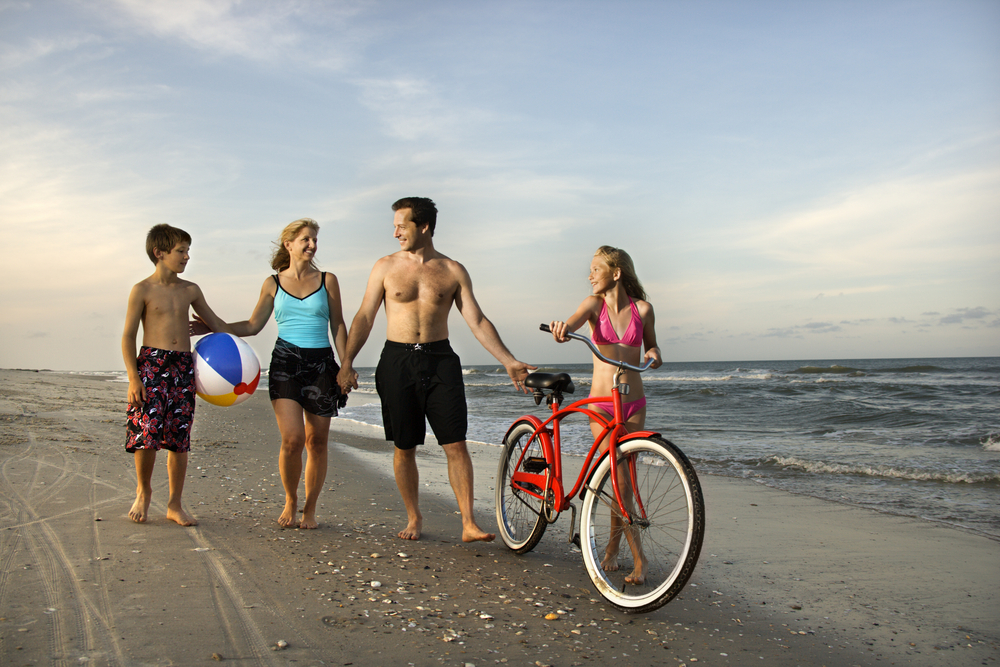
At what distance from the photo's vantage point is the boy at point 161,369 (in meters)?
4.10

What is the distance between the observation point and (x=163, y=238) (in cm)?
429

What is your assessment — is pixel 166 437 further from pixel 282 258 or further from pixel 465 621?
pixel 465 621

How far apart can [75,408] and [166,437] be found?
978 cm

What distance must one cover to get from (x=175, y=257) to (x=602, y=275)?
285 cm

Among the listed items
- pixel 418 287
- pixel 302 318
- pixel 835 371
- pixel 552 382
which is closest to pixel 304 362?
pixel 302 318

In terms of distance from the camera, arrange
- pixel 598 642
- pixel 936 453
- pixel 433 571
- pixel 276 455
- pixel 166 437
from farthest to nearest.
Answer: pixel 936 453, pixel 276 455, pixel 166 437, pixel 433 571, pixel 598 642

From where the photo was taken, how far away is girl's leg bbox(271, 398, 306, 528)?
4145 millimetres

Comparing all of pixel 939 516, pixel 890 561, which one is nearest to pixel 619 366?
pixel 890 561

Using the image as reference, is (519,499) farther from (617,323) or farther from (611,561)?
(617,323)

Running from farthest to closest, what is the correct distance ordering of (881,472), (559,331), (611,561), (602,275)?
(881,472)
(602,275)
(611,561)
(559,331)

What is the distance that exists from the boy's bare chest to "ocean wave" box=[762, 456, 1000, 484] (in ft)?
19.6

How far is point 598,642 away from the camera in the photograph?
2.62 meters

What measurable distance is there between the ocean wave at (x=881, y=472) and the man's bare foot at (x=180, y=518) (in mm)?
6881

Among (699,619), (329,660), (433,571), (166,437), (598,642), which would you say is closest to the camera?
(329,660)
